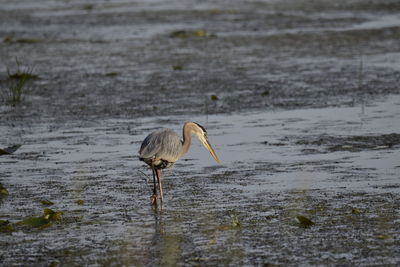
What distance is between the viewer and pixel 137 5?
123 feet

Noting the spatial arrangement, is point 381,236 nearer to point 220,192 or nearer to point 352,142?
point 220,192

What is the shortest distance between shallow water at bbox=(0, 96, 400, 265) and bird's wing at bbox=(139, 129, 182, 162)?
18.1 inches

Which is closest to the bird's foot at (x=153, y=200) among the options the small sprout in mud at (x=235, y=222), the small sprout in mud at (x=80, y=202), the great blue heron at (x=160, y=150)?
the great blue heron at (x=160, y=150)

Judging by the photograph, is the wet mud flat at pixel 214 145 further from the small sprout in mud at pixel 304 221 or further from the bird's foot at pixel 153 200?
the bird's foot at pixel 153 200

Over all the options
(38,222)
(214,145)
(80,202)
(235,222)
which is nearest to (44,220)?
(38,222)

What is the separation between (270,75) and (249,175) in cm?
794

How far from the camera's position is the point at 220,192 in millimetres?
10219

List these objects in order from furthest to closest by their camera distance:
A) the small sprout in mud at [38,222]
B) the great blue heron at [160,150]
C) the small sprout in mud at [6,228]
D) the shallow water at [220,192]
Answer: the great blue heron at [160,150] → the small sprout in mud at [38,222] → the small sprout in mud at [6,228] → the shallow water at [220,192]

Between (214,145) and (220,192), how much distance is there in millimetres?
Answer: 2681

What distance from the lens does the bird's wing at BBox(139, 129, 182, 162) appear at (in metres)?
9.96

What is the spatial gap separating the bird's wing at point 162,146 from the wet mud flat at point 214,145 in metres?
0.46

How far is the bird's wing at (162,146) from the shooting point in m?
9.96

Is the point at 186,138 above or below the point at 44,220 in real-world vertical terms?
above

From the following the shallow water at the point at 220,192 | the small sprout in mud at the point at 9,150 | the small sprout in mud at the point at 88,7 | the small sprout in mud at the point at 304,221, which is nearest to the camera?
the shallow water at the point at 220,192
